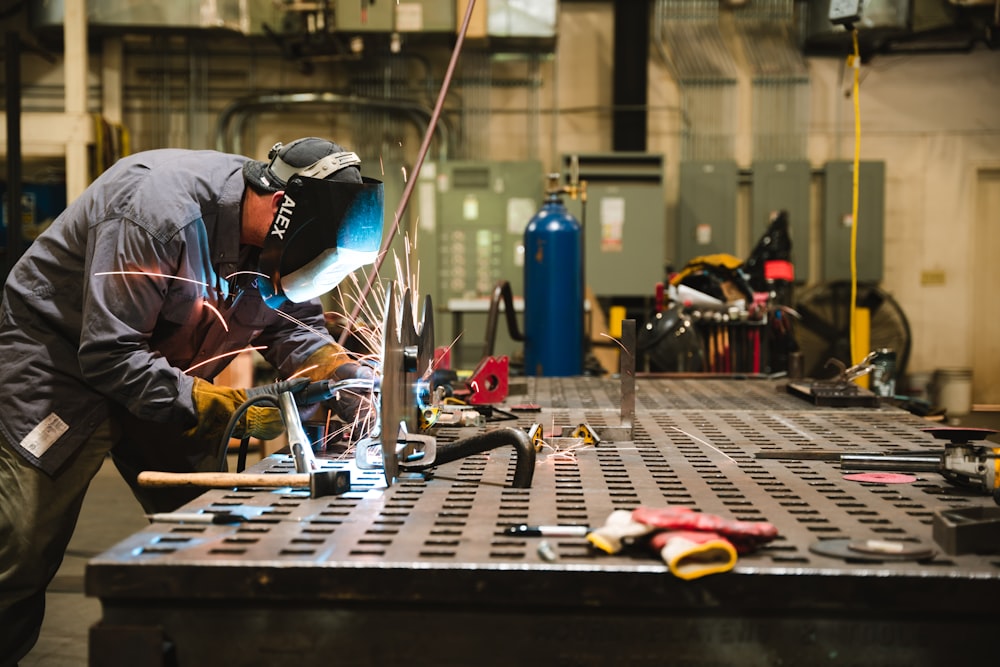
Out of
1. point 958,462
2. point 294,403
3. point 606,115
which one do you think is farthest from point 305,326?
point 606,115

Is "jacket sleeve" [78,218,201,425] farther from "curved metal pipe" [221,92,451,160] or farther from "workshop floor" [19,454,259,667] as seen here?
"curved metal pipe" [221,92,451,160]

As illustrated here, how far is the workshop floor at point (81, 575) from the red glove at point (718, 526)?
112cm

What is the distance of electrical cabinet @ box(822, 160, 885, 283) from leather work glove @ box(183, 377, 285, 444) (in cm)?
532

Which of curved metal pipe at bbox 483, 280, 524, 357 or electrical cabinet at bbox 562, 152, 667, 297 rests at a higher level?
electrical cabinet at bbox 562, 152, 667, 297

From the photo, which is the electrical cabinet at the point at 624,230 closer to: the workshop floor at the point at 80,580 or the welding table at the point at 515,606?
the workshop floor at the point at 80,580

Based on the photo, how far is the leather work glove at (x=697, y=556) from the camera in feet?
2.84

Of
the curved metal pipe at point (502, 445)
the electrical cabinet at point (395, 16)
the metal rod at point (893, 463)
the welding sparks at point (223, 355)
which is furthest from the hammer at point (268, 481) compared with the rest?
the electrical cabinet at point (395, 16)

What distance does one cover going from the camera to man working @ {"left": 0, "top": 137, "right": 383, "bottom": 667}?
61.1 inches

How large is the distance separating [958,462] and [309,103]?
5753 millimetres

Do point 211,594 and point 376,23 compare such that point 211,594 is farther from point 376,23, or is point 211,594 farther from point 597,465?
point 376,23

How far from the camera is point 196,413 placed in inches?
62.4

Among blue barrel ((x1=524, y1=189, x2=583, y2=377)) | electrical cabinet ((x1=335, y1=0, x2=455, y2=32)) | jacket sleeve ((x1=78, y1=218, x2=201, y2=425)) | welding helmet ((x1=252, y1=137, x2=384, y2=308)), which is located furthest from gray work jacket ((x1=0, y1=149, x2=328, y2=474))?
electrical cabinet ((x1=335, y1=0, x2=455, y2=32))

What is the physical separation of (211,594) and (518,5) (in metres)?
5.41

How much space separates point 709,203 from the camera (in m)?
6.18
